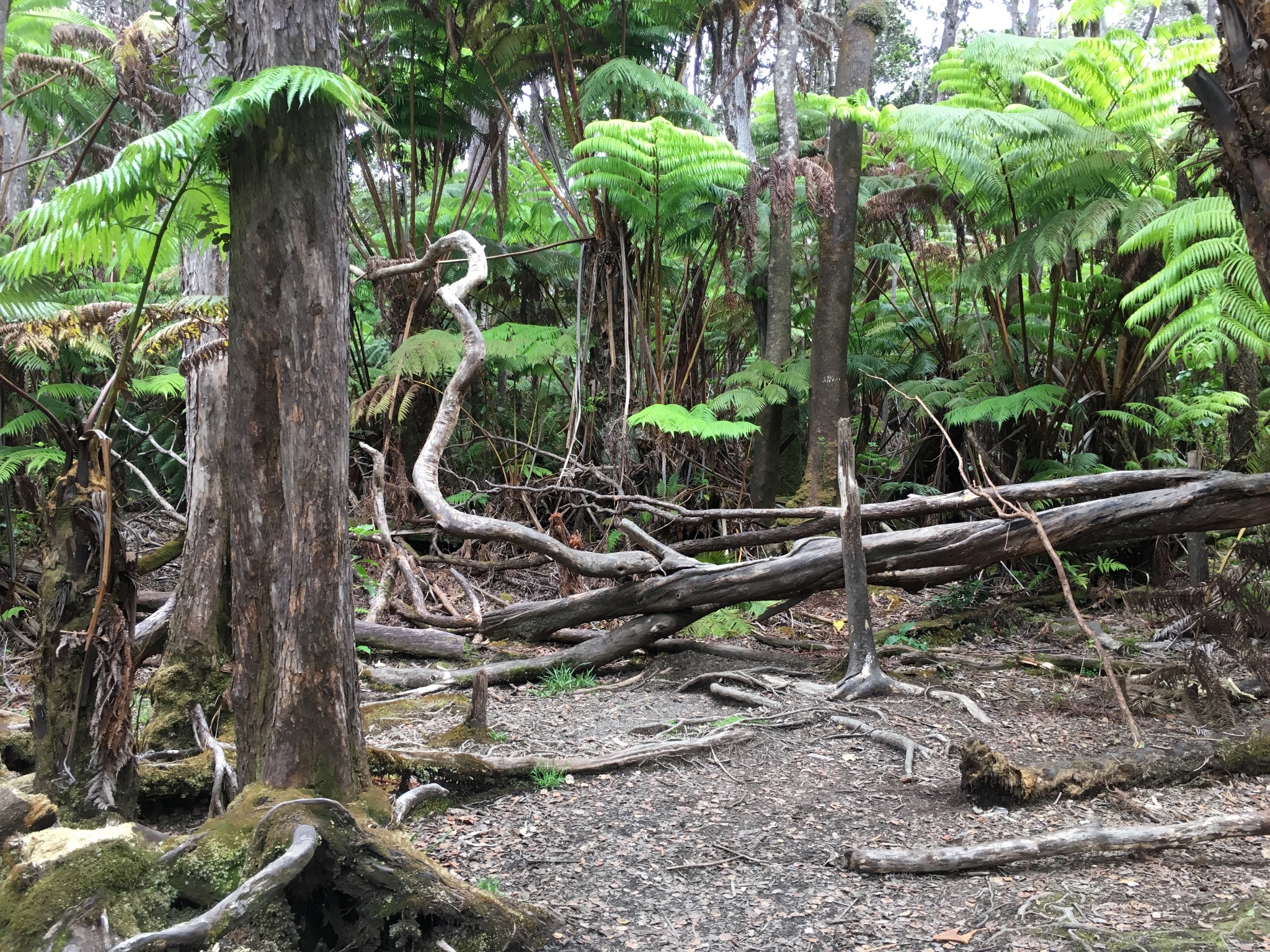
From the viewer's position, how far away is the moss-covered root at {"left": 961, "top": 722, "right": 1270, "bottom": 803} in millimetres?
3455

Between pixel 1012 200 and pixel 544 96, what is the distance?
5.36 m

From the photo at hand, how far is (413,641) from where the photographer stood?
606 cm

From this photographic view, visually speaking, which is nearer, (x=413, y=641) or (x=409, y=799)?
(x=409, y=799)

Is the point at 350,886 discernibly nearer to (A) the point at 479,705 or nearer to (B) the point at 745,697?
(A) the point at 479,705

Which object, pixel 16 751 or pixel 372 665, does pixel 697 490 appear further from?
pixel 16 751

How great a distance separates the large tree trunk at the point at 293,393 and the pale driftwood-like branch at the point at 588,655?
9.11 feet

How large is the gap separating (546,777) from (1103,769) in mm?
2255

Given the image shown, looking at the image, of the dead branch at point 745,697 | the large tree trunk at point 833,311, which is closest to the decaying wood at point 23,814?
the dead branch at point 745,697

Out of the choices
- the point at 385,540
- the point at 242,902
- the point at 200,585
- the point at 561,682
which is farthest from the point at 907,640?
the point at 242,902

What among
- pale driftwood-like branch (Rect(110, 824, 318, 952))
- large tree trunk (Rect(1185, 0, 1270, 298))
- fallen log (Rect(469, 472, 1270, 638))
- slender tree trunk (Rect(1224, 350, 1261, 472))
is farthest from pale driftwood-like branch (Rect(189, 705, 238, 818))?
slender tree trunk (Rect(1224, 350, 1261, 472))

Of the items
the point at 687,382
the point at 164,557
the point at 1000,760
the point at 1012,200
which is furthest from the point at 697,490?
the point at 1000,760

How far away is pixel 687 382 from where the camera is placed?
9086 mm

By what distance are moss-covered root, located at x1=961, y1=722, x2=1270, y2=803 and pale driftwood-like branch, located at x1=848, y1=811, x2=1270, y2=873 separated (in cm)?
44

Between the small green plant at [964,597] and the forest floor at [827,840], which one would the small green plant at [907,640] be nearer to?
the small green plant at [964,597]
